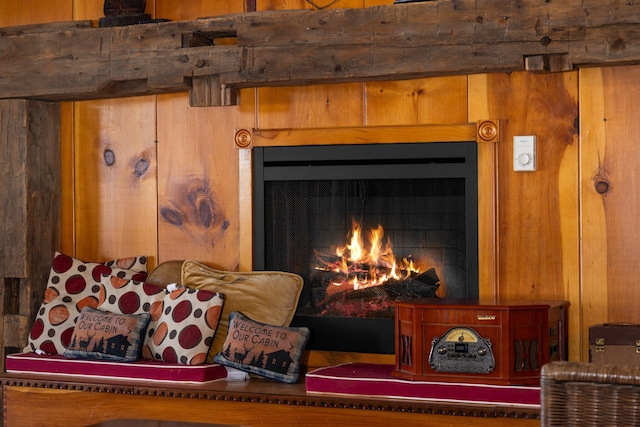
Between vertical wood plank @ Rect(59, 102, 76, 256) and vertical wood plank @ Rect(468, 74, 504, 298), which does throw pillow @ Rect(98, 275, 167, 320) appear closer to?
vertical wood plank @ Rect(59, 102, 76, 256)

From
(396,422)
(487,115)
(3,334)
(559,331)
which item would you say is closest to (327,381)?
(396,422)

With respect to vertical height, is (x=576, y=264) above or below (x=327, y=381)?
above

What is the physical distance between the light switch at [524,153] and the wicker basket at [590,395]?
2.05m

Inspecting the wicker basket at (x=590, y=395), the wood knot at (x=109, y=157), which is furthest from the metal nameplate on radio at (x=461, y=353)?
the wood knot at (x=109, y=157)

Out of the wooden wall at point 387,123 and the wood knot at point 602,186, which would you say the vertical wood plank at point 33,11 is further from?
the wood knot at point 602,186

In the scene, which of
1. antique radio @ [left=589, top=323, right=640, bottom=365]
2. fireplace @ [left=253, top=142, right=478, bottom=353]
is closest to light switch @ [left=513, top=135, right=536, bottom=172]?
fireplace @ [left=253, top=142, right=478, bottom=353]

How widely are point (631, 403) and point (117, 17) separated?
10.5 feet

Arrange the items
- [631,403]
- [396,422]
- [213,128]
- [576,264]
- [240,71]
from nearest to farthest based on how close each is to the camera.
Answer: [631,403]
[396,422]
[576,264]
[240,71]
[213,128]

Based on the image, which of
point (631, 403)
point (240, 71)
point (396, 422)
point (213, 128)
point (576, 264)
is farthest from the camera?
point (213, 128)

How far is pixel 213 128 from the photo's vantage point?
178 inches

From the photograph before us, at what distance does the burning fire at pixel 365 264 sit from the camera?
14.0 ft

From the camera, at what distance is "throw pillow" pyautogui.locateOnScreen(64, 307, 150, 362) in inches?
164

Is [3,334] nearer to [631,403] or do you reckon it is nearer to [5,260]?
[5,260]

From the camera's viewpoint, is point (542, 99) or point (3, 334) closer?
point (542, 99)
